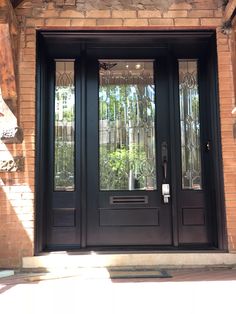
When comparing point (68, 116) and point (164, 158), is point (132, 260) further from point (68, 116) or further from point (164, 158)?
point (68, 116)

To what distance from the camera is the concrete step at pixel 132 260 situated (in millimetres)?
3641

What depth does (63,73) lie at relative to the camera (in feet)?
13.9

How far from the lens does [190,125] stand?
417 centimetres

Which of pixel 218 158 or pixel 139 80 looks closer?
pixel 218 158

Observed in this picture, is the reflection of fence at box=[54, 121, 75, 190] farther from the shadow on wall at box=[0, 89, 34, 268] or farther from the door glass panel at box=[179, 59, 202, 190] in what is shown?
the door glass panel at box=[179, 59, 202, 190]

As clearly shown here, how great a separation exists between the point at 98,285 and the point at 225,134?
1.84 metres

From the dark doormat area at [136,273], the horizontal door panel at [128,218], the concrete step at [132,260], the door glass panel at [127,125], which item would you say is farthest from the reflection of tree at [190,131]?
the dark doormat area at [136,273]

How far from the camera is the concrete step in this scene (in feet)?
11.9

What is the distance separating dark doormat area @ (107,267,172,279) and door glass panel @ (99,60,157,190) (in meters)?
0.84

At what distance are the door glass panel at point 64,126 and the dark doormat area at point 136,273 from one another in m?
0.97

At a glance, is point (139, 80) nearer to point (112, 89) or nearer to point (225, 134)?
point (112, 89)

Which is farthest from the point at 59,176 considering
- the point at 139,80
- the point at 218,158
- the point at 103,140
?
the point at 218,158

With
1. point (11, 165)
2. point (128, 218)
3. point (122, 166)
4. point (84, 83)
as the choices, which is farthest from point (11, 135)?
point (128, 218)

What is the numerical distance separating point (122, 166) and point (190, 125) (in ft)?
2.73
